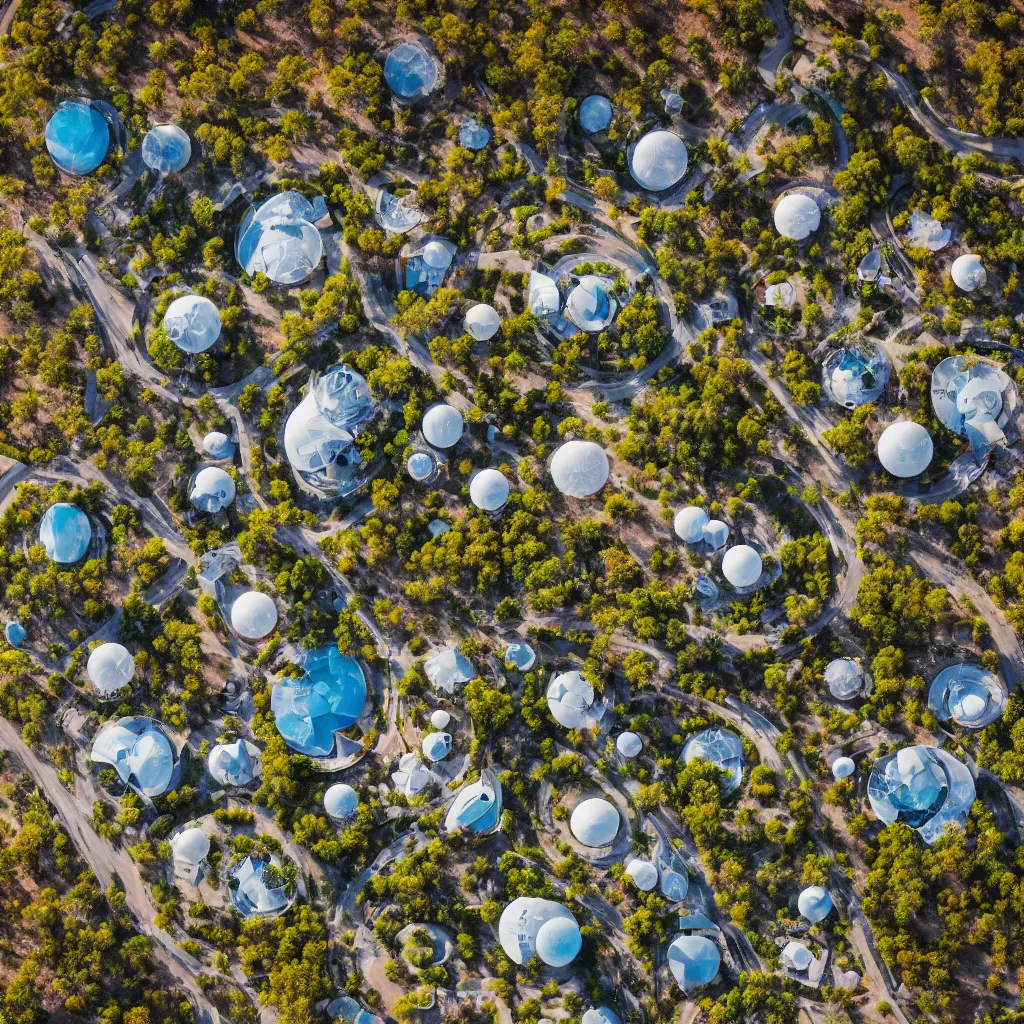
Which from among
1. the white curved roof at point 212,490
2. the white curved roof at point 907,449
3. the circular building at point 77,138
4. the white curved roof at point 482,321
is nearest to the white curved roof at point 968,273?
the white curved roof at point 907,449

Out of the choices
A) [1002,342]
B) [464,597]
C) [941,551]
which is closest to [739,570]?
[941,551]

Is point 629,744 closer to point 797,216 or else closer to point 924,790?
point 924,790

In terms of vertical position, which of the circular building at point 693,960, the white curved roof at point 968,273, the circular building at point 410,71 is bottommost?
the circular building at point 693,960

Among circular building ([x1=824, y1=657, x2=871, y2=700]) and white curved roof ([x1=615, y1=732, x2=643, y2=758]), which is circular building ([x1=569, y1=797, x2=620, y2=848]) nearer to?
white curved roof ([x1=615, y1=732, x2=643, y2=758])

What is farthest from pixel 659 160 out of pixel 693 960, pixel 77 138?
pixel 693 960

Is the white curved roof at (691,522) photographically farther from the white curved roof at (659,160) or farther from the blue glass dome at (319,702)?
the blue glass dome at (319,702)

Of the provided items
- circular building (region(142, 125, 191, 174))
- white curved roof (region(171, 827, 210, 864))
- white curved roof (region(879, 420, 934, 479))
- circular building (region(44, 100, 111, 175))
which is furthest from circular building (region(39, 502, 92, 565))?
white curved roof (region(879, 420, 934, 479))
